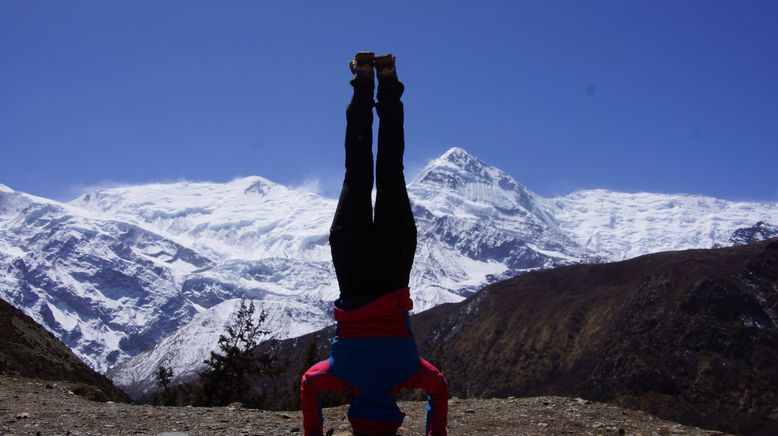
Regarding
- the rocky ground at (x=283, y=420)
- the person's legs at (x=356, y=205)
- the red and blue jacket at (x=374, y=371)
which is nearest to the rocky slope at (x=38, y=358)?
the rocky ground at (x=283, y=420)

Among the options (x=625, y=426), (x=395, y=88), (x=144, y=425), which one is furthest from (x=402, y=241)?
(x=625, y=426)

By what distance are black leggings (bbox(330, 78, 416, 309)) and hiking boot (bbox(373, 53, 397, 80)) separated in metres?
0.06

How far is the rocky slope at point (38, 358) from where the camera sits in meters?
20.8

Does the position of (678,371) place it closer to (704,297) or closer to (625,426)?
(704,297)

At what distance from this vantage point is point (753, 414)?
211 feet

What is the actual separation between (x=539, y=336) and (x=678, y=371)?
2717cm

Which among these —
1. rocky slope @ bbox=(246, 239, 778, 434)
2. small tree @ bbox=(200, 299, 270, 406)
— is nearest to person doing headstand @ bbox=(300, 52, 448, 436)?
small tree @ bbox=(200, 299, 270, 406)

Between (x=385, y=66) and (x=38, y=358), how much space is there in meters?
20.8

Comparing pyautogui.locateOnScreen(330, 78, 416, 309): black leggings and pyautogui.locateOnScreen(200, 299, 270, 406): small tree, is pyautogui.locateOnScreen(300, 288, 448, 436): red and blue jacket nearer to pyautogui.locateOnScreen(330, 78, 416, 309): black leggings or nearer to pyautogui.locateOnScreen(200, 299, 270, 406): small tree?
pyautogui.locateOnScreen(330, 78, 416, 309): black leggings

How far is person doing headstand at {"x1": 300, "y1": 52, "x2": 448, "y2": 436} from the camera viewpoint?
6.96 m

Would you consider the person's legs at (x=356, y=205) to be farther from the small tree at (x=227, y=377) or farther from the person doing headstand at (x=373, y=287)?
the small tree at (x=227, y=377)

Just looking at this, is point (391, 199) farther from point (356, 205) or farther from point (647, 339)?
point (647, 339)

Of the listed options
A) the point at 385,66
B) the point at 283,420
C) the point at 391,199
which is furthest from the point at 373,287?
the point at 283,420

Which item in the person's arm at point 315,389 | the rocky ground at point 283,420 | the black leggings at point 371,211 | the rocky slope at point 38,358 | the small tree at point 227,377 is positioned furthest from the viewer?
the small tree at point 227,377
